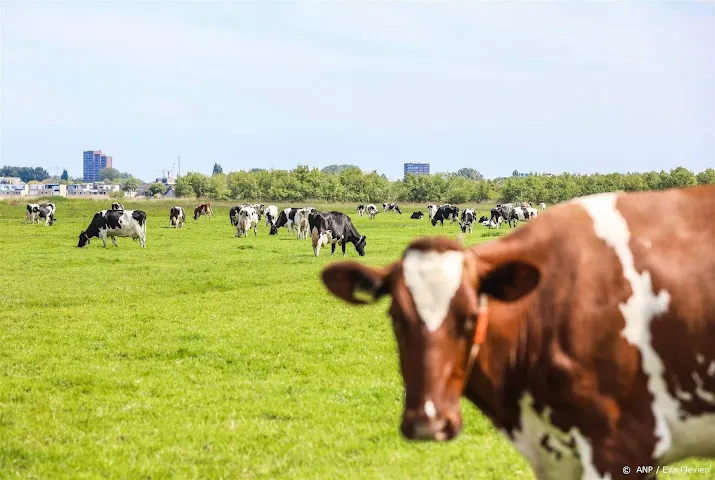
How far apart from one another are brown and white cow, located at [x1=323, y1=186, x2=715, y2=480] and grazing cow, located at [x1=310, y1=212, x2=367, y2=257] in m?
28.9

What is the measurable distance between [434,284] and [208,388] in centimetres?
816

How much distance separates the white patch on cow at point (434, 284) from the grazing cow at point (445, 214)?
5923 centimetres

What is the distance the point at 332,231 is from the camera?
34.3 metres

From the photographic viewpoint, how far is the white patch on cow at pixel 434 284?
14.9ft

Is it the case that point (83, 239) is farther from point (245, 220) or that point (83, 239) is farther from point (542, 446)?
point (542, 446)

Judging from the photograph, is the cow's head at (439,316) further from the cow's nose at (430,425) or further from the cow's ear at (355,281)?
the cow's ear at (355,281)

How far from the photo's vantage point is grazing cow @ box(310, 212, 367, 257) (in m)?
33.9

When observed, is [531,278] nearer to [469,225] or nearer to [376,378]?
[376,378]

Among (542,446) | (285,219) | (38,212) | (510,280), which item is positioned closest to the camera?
→ (510,280)

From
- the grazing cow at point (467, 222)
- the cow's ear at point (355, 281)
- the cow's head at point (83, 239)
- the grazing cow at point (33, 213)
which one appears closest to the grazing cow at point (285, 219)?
the grazing cow at point (467, 222)

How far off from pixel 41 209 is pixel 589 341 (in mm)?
60292

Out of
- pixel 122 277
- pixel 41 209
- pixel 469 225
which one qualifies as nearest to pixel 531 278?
pixel 122 277

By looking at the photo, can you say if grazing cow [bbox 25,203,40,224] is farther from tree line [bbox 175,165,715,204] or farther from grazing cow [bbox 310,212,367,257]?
tree line [bbox 175,165,715,204]

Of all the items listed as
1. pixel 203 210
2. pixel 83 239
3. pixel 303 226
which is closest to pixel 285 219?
pixel 303 226
